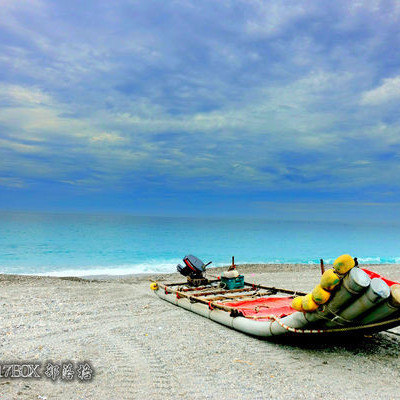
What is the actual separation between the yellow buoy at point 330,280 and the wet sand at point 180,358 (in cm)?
144

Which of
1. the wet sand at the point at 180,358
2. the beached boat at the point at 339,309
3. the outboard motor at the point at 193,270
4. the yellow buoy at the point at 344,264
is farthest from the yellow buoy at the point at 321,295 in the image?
the outboard motor at the point at 193,270

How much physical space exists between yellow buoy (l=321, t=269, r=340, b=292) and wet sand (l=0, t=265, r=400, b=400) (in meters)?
1.44

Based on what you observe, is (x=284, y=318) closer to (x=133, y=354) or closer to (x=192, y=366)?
(x=192, y=366)

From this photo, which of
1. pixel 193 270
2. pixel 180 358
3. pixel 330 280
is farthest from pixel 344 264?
pixel 193 270

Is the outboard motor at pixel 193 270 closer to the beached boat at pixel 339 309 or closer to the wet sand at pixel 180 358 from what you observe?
the wet sand at pixel 180 358

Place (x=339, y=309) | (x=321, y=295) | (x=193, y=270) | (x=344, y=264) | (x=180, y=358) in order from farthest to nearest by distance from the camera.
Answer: (x=193, y=270), (x=180, y=358), (x=339, y=309), (x=321, y=295), (x=344, y=264)

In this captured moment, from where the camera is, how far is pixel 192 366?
5.77m

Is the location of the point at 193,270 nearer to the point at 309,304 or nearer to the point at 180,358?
the point at 180,358

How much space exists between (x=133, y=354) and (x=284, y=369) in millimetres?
2672

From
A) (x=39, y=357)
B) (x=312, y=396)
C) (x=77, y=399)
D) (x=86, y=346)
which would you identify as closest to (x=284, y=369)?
(x=312, y=396)

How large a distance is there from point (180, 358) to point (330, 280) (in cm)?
295

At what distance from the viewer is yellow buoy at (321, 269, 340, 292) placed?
523 centimetres

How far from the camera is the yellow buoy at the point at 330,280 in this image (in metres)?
5.23

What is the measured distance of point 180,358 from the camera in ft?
20.0
